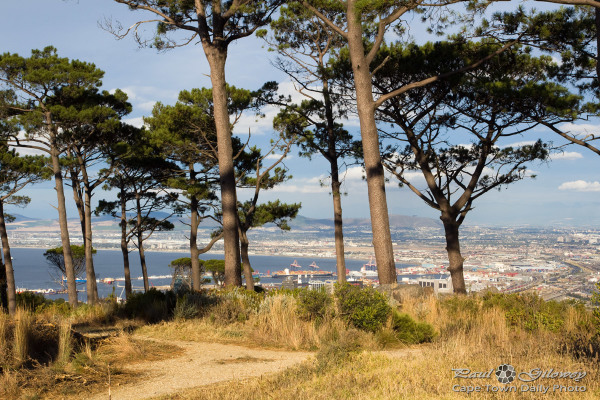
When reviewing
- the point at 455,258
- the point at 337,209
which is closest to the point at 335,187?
the point at 337,209

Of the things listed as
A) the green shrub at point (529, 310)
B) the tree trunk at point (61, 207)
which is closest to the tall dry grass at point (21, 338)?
the green shrub at point (529, 310)

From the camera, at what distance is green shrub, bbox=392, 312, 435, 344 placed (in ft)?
20.5

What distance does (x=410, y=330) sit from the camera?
21.0 feet

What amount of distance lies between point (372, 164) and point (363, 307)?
3.45 metres

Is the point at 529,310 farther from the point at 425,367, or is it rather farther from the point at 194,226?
the point at 194,226

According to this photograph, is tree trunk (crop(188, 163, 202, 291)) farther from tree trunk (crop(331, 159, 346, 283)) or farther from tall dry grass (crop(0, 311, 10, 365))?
tall dry grass (crop(0, 311, 10, 365))

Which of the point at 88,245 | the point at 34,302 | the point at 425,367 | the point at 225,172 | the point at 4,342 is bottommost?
the point at 34,302

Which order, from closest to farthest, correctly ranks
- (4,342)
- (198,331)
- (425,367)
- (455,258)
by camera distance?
(425,367) < (4,342) < (198,331) < (455,258)

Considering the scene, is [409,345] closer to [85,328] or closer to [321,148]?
[85,328]

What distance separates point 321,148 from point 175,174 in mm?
7098

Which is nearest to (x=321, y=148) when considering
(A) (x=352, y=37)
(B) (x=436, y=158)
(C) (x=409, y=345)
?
(B) (x=436, y=158)

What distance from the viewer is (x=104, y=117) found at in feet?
59.5

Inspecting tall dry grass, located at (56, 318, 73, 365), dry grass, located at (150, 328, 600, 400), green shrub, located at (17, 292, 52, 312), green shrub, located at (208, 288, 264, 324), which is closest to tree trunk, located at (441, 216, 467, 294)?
green shrub, located at (208, 288, 264, 324)

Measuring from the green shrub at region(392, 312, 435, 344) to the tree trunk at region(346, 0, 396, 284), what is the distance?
110 inches
